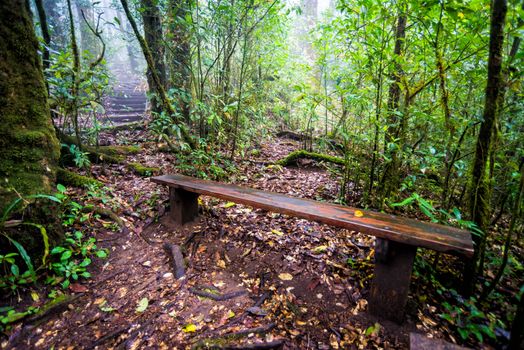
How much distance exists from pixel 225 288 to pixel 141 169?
2729mm

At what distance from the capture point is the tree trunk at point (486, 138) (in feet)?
5.68

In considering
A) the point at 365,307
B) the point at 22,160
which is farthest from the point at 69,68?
the point at 365,307

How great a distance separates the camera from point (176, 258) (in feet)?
8.71

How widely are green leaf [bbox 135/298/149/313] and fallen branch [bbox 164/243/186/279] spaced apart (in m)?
0.33

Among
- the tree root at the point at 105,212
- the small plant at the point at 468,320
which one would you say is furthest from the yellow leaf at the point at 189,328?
the small plant at the point at 468,320

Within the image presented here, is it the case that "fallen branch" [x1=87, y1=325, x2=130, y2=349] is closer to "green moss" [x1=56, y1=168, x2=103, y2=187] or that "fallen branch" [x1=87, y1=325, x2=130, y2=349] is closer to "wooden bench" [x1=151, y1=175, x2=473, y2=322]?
"wooden bench" [x1=151, y1=175, x2=473, y2=322]

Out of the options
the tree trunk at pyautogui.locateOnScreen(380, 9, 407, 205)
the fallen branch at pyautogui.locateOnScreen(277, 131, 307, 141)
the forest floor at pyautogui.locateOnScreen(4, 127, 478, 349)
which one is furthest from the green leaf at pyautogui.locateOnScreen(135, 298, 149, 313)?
the fallen branch at pyautogui.locateOnScreen(277, 131, 307, 141)

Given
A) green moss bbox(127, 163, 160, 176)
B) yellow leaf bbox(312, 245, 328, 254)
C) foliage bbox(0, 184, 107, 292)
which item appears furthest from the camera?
green moss bbox(127, 163, 160, 176)

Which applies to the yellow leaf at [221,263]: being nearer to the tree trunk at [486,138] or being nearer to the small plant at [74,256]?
the small plant at [74,256]

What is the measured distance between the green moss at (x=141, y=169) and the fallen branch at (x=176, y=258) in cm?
179

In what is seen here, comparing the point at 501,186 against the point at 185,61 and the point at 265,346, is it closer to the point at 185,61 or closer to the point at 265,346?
the point at 265,346

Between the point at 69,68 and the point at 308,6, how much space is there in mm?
15278

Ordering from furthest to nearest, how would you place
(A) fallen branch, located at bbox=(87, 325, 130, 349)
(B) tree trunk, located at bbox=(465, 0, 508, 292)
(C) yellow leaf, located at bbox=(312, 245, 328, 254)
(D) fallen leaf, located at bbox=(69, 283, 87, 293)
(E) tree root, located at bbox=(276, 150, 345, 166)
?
(E) tree root, located at bbox=(276, 150, 345, 166), (C) yellow leaf, located at bbox=(312, 245, 328, 254), (D) fallen leaf, located at bbox=(69, 283, 87, 293), (A) fallen branch, located at bbox=(87, 325, 130, 349), (B) tree trunk, located at bbox=(465, 0, 508, 292)

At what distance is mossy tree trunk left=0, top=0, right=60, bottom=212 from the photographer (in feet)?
6.91
